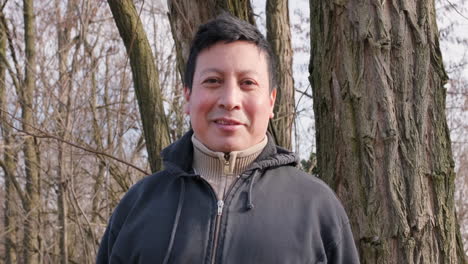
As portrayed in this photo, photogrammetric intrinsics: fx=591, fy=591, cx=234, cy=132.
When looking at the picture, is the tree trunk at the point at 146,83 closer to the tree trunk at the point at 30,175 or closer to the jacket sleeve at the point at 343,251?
the jacket sleeve at the point at 343,251

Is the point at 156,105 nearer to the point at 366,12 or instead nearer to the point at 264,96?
the point at 366,12

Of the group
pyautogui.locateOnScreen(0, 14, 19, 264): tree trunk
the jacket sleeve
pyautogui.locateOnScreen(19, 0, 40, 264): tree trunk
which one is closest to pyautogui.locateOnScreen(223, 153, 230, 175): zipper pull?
the jacket sleeve

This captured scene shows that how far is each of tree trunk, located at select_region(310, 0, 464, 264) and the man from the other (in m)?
0.51

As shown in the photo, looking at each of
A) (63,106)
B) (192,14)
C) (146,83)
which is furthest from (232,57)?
(63,106)

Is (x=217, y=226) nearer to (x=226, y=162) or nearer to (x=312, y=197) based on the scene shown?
(x=226, y=162)

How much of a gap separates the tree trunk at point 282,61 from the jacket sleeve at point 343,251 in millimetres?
2432

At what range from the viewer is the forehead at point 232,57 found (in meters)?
2.03

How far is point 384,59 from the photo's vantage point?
2594 millimetres

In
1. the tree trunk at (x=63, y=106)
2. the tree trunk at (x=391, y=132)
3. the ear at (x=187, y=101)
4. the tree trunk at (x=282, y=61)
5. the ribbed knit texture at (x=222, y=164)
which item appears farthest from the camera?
the tree trunk at (x=63, y=106)

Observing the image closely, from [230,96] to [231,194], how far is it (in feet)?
1.11

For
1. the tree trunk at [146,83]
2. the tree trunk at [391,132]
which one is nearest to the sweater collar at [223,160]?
the tree trunk at [391,132]

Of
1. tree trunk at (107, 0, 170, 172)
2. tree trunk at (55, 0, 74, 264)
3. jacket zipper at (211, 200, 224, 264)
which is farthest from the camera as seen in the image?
tree trunk at (55, 0, 74, 264)

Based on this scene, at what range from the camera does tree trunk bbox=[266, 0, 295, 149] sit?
489 centimetres

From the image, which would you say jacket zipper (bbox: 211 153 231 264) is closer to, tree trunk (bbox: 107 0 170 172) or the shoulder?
the shoulder
